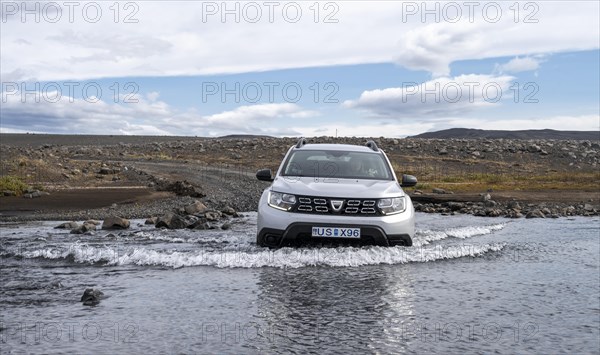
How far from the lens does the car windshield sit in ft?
34.7

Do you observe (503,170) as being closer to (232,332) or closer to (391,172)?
(391,172)

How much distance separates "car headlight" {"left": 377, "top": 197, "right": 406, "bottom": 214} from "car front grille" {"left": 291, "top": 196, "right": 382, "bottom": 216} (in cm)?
11

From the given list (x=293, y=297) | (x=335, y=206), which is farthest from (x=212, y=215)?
(x=293, y=297)

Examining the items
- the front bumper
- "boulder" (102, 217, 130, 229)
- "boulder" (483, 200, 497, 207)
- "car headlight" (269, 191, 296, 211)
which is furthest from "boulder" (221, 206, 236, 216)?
"boulder" (483, 200, 497, 207)

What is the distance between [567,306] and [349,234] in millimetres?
3049

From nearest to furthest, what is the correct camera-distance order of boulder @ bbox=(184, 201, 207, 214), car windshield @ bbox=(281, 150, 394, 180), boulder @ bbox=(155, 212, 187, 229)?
car windshield @ bbox=(281, 150, 394, 180) < boulder @ bbox=(155, 212, 187, 229) < boulder @ bbox=(184, 201, 207, 214)

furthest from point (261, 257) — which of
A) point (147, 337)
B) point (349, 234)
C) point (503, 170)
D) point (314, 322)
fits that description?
point (503, 170)

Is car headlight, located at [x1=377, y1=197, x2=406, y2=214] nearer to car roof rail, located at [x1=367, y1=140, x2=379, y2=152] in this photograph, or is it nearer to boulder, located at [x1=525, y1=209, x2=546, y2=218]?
car roof rail, located at [x1=367, y1=140, x2=379, y2=152]

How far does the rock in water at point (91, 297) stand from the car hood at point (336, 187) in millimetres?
3375

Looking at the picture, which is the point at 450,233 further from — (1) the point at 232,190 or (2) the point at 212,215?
(1) the point at 232,190

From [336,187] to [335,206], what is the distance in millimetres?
357

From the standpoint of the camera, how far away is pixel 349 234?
8.92 m

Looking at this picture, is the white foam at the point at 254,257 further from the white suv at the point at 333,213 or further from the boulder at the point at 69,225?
the boulder at the point at 69,225

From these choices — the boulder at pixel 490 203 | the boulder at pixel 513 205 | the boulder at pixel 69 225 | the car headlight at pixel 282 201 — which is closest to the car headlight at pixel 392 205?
the car headlight at pixel 282 201
